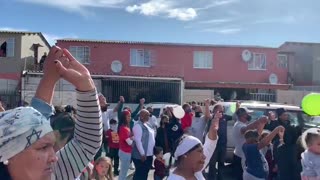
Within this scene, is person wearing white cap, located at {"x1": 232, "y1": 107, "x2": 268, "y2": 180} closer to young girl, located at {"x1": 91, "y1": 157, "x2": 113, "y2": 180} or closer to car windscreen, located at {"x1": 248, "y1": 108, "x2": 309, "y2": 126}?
car windscreen, located at {"x1": 248, "y1": 108, "x2": 309, "y2": 126}

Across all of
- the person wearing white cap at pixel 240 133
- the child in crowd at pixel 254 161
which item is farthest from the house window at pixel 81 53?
the child in crowd at pixel 254 161

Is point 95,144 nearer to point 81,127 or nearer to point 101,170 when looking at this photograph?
point 81,127

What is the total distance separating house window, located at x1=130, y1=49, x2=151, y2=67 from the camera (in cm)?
3425

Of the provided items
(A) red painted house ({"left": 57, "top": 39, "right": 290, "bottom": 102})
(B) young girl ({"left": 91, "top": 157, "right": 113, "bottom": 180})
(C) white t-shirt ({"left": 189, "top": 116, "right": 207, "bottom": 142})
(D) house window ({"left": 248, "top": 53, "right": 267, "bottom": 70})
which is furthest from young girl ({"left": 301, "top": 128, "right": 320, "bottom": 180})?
→ (D) house window ({"left": 248, "top": 53, "right": 267, "bottom": 70})

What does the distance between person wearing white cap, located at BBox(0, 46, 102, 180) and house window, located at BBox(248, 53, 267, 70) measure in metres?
33.7

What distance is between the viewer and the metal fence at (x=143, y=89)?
28.3 metres

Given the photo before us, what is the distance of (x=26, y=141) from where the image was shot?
187 centimetres

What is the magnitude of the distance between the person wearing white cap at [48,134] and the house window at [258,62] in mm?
33712

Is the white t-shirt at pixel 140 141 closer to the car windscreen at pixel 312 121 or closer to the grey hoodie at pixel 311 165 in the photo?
the grey hoodie at pixel 311 165

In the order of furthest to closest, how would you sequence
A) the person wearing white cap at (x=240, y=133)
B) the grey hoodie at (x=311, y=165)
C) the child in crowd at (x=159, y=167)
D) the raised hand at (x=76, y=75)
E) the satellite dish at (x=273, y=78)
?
the satellite dish at (x=273, y=78) → the child in crowd at (x=159, y=167) → the person wearing white cap at (x=240, y=133) → the grey hoodie at (x=311, y=165) → the raised hand at (x=76, y=75)

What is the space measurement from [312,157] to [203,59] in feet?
97.0

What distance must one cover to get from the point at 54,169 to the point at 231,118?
35.2 feet

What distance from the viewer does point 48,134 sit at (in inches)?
77.0

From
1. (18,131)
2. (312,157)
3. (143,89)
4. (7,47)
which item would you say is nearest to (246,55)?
(143,89)
